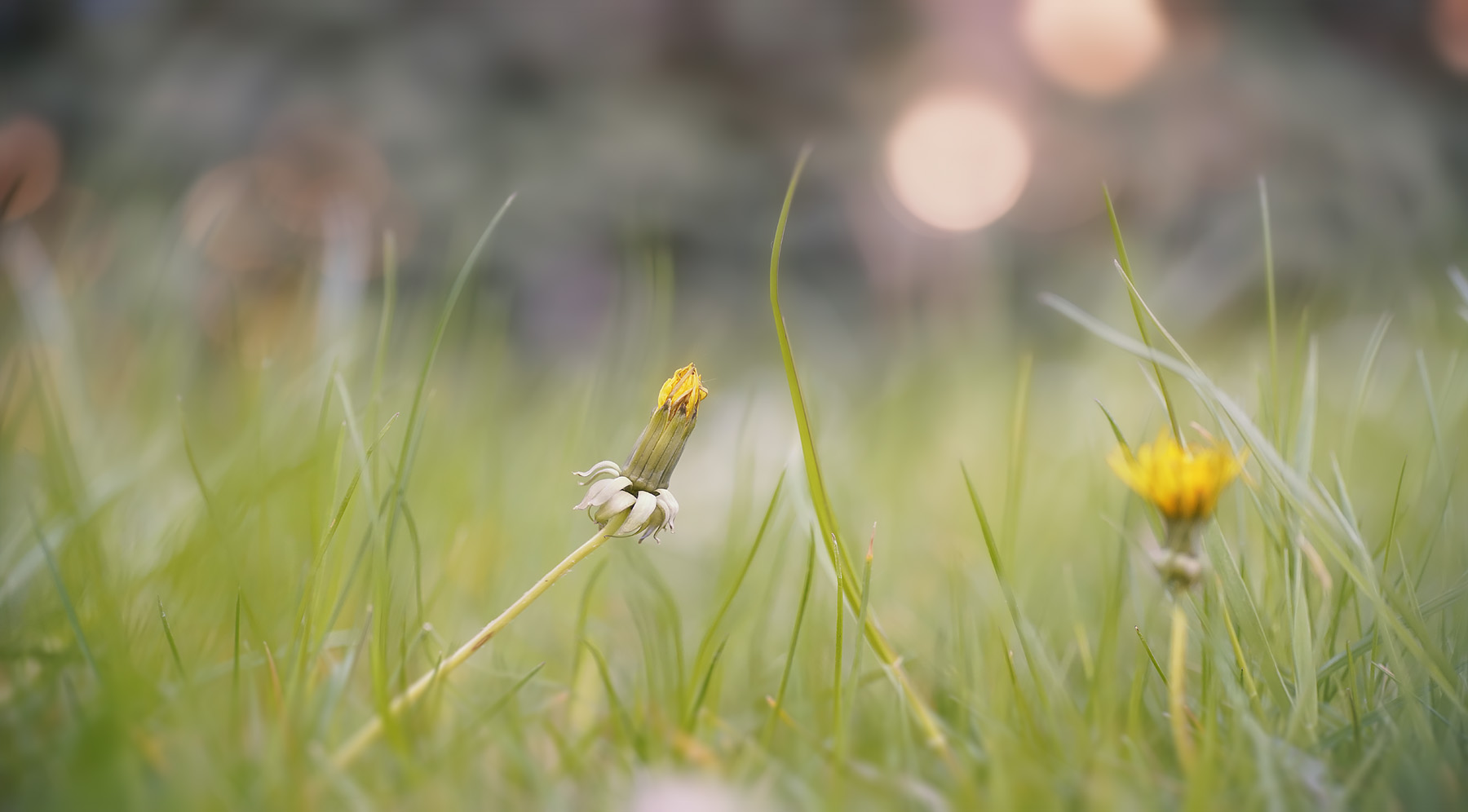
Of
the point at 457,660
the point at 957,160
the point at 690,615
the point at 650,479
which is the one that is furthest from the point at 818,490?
the point at 957,160

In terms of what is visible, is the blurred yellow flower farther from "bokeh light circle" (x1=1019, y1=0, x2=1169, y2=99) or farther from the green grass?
Result: "bokeh light circle" (x1=1019, y1=0, x2=1169, y2=99)

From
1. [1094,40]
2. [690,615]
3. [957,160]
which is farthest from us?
[957,160]

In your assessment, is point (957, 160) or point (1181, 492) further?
point (957, 160)

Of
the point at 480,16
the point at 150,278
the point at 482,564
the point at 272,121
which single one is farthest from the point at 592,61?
the point at 482,564

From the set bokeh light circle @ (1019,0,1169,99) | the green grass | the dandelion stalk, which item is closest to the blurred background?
bokeh light circle @ (1019,0,1169,99)

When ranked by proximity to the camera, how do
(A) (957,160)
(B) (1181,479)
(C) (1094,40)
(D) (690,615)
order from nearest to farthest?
(B) (1181,479) < (D) (690,615) < (C) (1094,40) < (A) (957,160)

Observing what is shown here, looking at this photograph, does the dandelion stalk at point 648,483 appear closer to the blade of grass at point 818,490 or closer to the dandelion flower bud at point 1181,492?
the blade of grass at point 818,490

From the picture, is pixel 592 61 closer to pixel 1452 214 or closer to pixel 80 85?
pixel 80 85

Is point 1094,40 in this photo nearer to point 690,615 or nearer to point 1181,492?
point 690,615
